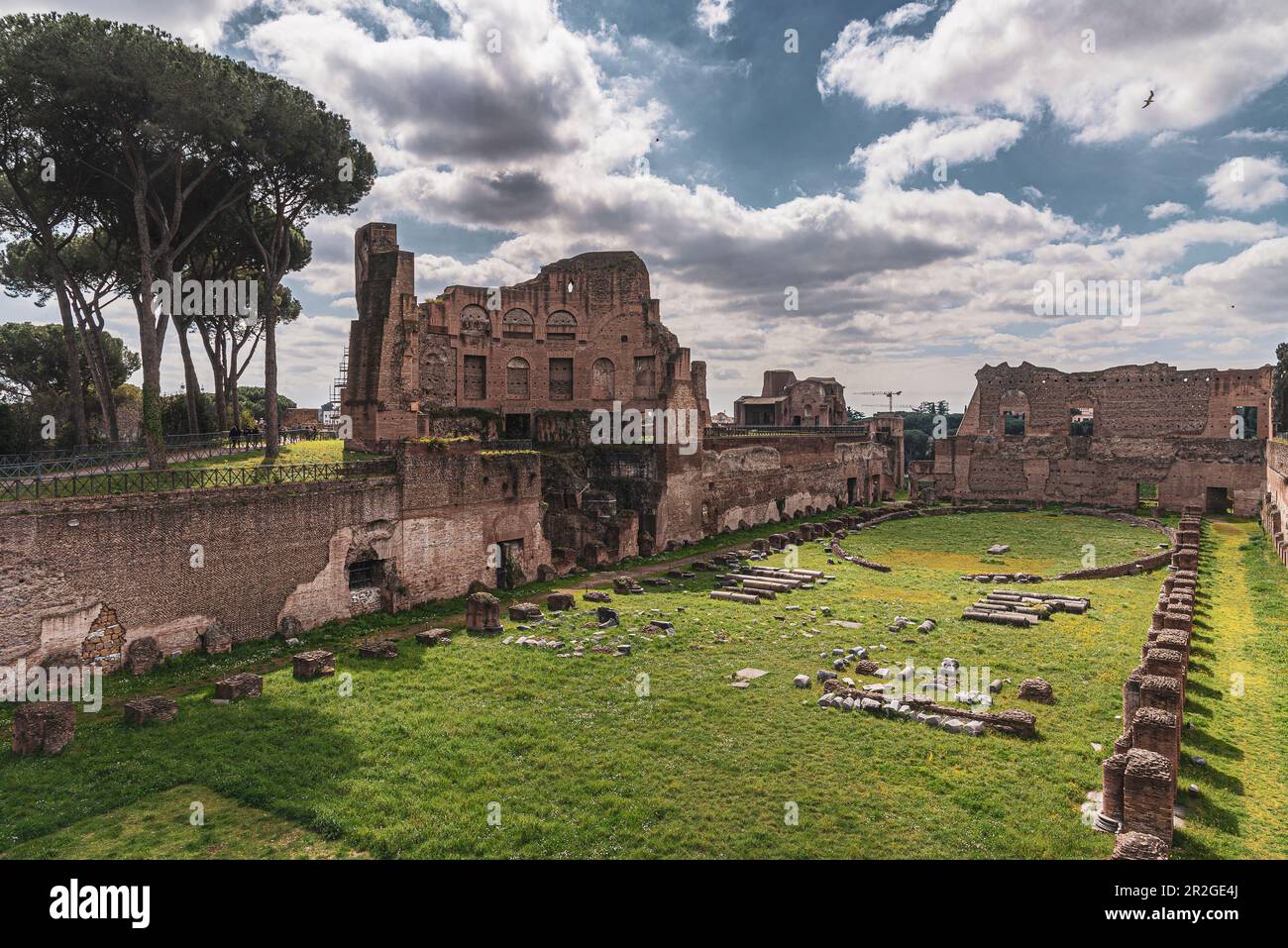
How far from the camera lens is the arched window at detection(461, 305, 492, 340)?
33594 mm

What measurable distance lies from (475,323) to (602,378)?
22.4 ft

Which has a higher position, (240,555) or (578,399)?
(578,399)

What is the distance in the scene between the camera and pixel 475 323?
33.8 meters

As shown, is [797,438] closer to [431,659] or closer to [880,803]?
[431,659]

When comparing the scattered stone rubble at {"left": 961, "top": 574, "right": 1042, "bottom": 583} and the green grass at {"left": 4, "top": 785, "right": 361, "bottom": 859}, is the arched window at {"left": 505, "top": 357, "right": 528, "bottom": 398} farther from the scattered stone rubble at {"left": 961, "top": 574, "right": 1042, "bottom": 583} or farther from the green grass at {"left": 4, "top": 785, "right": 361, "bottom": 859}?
the green grass at {"left": 4, "top": 785, "right": 361, "bottom": 859}

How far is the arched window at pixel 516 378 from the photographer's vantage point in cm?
3506

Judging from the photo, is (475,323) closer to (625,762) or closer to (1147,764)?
(625,762)

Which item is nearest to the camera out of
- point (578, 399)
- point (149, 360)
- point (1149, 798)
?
point (1149, 798)

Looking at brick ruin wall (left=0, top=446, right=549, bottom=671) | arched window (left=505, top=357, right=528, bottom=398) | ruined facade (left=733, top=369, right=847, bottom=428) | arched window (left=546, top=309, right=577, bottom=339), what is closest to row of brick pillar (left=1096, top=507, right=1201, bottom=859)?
brick ruin wall (left=0, top=446, right=549, bottom=671)

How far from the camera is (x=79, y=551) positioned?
1297 cm

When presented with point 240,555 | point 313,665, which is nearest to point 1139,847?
point 313,665

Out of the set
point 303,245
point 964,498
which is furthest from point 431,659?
point 964,498

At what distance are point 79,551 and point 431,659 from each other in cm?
658

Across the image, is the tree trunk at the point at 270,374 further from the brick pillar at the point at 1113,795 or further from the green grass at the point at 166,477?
the brick pillar at the point at 1113,795
